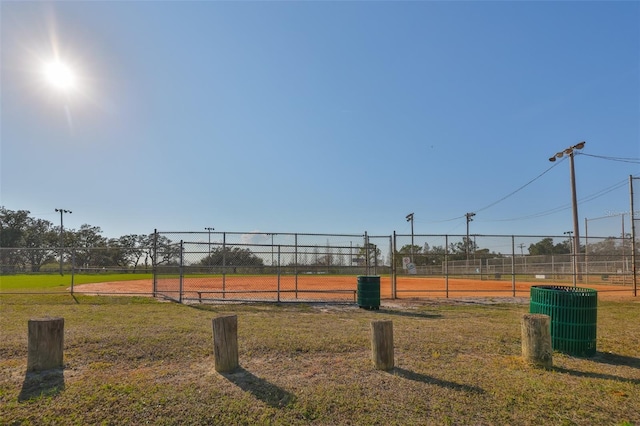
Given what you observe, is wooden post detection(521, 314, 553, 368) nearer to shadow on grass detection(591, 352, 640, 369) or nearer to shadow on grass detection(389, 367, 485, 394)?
shadow on grass detection(591, 352, 640, 369)

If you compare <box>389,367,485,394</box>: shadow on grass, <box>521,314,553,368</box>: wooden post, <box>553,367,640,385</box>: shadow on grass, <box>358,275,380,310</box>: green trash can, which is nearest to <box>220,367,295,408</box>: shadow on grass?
<box>389,367,485,394</box>: shadow on grass

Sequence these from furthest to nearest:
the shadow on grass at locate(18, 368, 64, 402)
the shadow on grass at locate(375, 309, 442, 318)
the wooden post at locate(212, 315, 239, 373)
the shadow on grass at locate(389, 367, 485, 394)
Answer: the shadow on grass at locate(375, 309, 442, 318), the wooden post at locate(212, 315, 239, 373), the shadow on grass at locate(389, 367, 485, 394), the shadow on grass at locate(18, 368, 64, 402)

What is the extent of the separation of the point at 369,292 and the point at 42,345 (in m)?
8.20

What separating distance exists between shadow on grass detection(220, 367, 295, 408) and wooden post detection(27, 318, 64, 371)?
236 cm

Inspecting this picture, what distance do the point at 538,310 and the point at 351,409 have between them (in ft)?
14.4

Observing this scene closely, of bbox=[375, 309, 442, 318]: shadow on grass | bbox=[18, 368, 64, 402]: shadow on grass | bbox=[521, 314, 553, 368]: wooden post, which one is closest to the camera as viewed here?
bbox=[18, 368, 64, 402]: shadow on grass

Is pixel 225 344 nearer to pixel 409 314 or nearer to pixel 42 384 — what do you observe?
pixel 42 384

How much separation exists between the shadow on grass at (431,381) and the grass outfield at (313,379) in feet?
0.04

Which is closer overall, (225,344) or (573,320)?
(225,344)

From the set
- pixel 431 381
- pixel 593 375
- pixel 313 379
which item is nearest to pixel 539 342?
pixel 593 375

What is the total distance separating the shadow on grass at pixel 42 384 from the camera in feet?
13.9

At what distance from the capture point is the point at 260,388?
441 centimetres

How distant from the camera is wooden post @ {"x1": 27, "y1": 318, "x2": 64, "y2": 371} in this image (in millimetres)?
5008

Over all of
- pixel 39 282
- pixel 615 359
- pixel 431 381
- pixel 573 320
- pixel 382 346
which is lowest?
pixel 39 282
